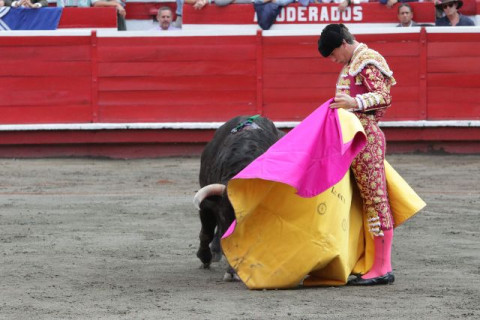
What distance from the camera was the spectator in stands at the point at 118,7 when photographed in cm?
954

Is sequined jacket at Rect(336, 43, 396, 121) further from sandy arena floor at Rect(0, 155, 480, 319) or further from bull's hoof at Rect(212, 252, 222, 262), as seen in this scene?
bull's hoof at Rect(212, 252, 222, 262)

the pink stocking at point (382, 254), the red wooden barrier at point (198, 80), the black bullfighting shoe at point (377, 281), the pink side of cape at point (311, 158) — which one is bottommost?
the red wooden barrier at point (198, 80)

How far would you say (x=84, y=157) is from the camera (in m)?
9.50

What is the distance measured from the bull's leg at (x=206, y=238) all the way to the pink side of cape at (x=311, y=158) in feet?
2.05

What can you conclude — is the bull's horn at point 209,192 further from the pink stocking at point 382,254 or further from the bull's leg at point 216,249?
the pink stocking at point 382,254

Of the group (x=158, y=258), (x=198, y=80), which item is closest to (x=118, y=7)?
(x=198, y=80)

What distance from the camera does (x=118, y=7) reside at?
9.54m

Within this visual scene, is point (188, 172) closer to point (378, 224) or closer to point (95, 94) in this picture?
point (95, 94)

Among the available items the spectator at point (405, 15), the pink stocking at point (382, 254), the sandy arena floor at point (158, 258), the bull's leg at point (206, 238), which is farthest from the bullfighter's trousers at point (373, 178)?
the spectator at point (405, 15)

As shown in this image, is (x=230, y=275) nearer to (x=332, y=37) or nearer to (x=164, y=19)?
(x=332, y=37)

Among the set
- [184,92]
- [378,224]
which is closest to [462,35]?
[184,92]

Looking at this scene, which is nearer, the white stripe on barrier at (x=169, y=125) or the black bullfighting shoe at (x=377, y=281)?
the black bullfighting shoe at (x=377, y=281)

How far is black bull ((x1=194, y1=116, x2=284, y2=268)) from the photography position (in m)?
4.39

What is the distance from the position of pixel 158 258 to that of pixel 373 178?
1165 millimetres
